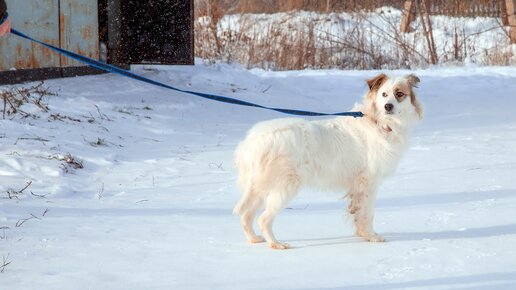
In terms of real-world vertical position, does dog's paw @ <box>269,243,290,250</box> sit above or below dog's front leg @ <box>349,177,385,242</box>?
below

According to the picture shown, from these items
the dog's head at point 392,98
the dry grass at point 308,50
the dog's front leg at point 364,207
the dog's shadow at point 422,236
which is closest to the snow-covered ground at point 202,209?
the dog's shadow at point 422,236

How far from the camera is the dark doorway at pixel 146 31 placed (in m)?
13.3

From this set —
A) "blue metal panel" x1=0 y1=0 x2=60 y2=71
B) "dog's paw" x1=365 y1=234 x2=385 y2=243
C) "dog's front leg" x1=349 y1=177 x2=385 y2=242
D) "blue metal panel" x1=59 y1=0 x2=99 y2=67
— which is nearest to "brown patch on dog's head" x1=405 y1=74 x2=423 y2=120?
"dog's front leg" x1=349 y1=177 x2=385 y2=242

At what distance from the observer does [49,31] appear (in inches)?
454

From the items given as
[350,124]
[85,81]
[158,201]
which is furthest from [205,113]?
[350,124]

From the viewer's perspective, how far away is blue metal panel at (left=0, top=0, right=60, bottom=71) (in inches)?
411

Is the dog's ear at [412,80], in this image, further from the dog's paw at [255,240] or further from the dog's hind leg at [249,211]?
the dog's paw at [255,240]

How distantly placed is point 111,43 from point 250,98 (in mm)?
3053

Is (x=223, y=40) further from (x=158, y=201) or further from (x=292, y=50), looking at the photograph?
(x=158, y=201)

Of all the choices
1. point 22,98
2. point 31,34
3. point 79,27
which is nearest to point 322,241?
point 22,98

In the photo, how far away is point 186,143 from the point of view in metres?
8.95

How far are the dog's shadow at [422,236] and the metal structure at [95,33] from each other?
6.93 metres

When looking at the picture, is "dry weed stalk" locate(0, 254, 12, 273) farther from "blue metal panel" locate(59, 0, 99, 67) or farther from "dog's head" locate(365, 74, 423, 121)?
"blue metal panel" locate(59, 0, 99, 67)

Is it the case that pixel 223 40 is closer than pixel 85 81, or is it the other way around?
pixel 85 81
